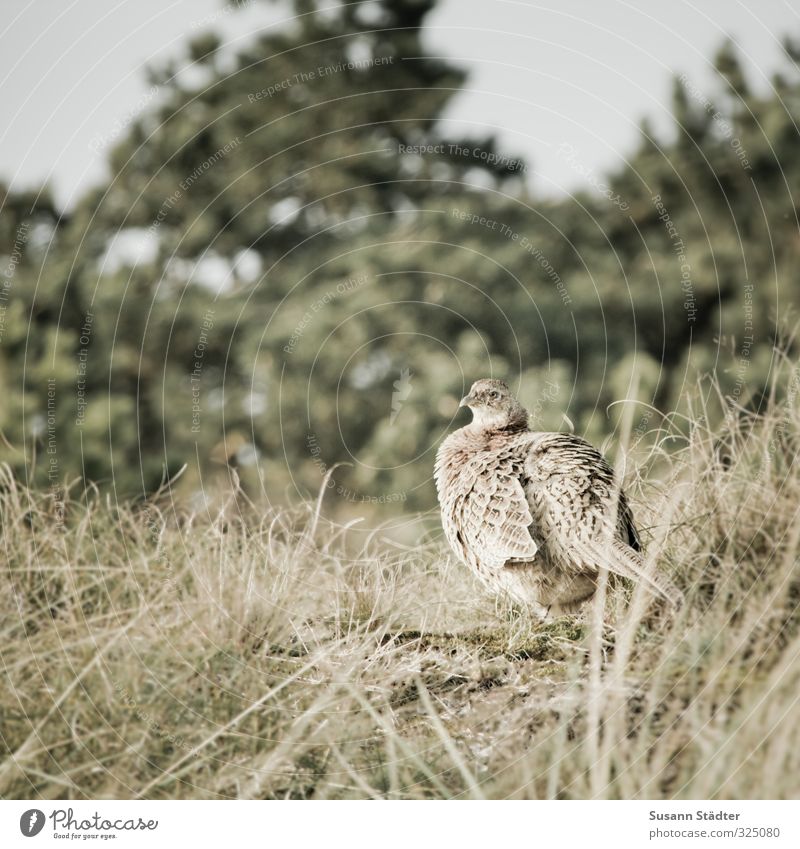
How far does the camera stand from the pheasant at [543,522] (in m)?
4.32

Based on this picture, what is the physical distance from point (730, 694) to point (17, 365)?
9.96m

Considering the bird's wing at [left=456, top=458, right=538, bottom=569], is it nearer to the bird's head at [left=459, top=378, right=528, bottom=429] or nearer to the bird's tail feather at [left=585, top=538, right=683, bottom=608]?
the bird's tail feather at [left=585, top=538, right=683, bottom=608]

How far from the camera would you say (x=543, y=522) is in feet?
15.0

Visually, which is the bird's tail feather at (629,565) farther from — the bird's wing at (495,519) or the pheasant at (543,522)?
the bird's wing at (495,519)

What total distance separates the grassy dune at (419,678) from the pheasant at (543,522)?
167mm

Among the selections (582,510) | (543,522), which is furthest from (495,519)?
(582,510)

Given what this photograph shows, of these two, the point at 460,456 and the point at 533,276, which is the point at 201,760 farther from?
the point at 533,276

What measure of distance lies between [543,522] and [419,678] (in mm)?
1096

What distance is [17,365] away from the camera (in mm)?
10953

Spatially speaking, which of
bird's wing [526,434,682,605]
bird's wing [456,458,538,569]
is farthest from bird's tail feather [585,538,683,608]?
bird's wing [456,458,538,569]

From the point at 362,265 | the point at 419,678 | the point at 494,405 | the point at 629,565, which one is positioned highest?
the point at 362,265

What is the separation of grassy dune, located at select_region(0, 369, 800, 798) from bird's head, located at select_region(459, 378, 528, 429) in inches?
42.7

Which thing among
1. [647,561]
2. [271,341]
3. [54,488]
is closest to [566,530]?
[647,561]

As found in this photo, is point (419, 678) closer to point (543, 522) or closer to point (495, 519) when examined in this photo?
point (495, 519)
